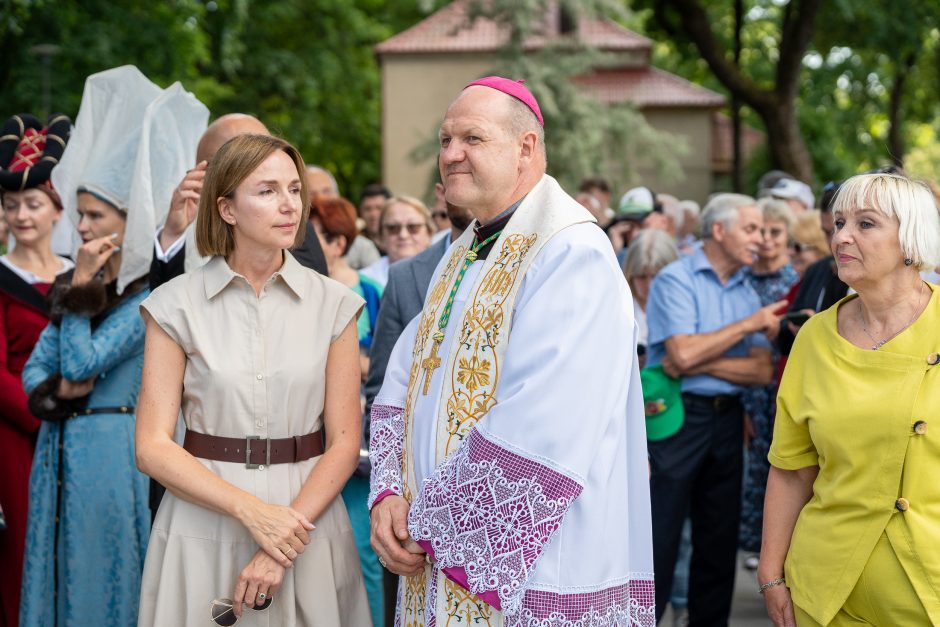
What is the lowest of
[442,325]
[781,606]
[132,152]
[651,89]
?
[651,89]

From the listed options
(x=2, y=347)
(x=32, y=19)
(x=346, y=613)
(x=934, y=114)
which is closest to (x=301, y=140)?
(x=32, y=19)

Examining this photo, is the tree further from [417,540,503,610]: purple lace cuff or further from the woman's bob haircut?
[417,540,503,610]: purple lace cuff

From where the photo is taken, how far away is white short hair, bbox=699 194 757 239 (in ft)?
19.6

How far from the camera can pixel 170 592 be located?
135 inches

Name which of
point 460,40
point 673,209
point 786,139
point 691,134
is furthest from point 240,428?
point 691,134

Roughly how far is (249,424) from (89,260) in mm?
1341

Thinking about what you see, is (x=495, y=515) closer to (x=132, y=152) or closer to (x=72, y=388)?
(x=72, y=388)

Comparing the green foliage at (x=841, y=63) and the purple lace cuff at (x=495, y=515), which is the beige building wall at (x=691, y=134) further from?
the purple lace cuff at (x=495, y=515)

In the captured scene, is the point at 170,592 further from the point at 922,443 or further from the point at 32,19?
the point at 32,19

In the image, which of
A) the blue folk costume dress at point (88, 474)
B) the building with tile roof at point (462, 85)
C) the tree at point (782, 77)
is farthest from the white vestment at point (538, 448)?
the building with tile roof at point (462, 85)

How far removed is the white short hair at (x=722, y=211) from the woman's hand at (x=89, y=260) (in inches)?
123

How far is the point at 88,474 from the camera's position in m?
4.52

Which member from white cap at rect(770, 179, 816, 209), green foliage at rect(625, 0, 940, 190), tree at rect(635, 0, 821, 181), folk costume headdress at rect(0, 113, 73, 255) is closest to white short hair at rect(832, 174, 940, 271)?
folk costume headdress at rect(0, 113, 73, 255)

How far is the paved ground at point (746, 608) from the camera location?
22.1ft
